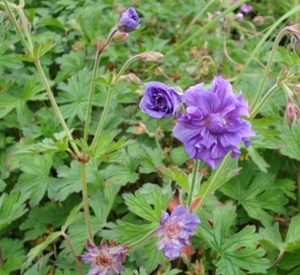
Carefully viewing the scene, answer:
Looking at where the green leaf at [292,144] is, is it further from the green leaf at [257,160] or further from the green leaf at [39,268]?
the green leaf at [39,268]

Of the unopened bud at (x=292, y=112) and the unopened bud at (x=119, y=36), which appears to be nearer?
the unopened bud at (x=292, y=112)

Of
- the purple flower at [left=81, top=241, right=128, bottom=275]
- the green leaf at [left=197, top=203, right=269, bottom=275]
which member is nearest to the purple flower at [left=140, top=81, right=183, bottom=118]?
the purple flower at [left=81, top=241, right=128, bottom=275]

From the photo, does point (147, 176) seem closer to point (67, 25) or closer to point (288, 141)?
point (288, 141)

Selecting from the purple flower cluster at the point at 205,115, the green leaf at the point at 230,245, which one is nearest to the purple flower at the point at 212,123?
the purple flower cluster at the point at 205,115

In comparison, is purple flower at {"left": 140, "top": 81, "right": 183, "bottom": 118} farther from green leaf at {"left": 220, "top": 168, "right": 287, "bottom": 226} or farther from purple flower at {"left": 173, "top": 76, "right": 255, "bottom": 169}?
green leaf at {"left": 220, "top": 168, "right": 287, "bottom": 226}

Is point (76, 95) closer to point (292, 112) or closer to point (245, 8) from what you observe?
point (292, 112)

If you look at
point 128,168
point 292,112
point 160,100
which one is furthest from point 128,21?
point 128,168
